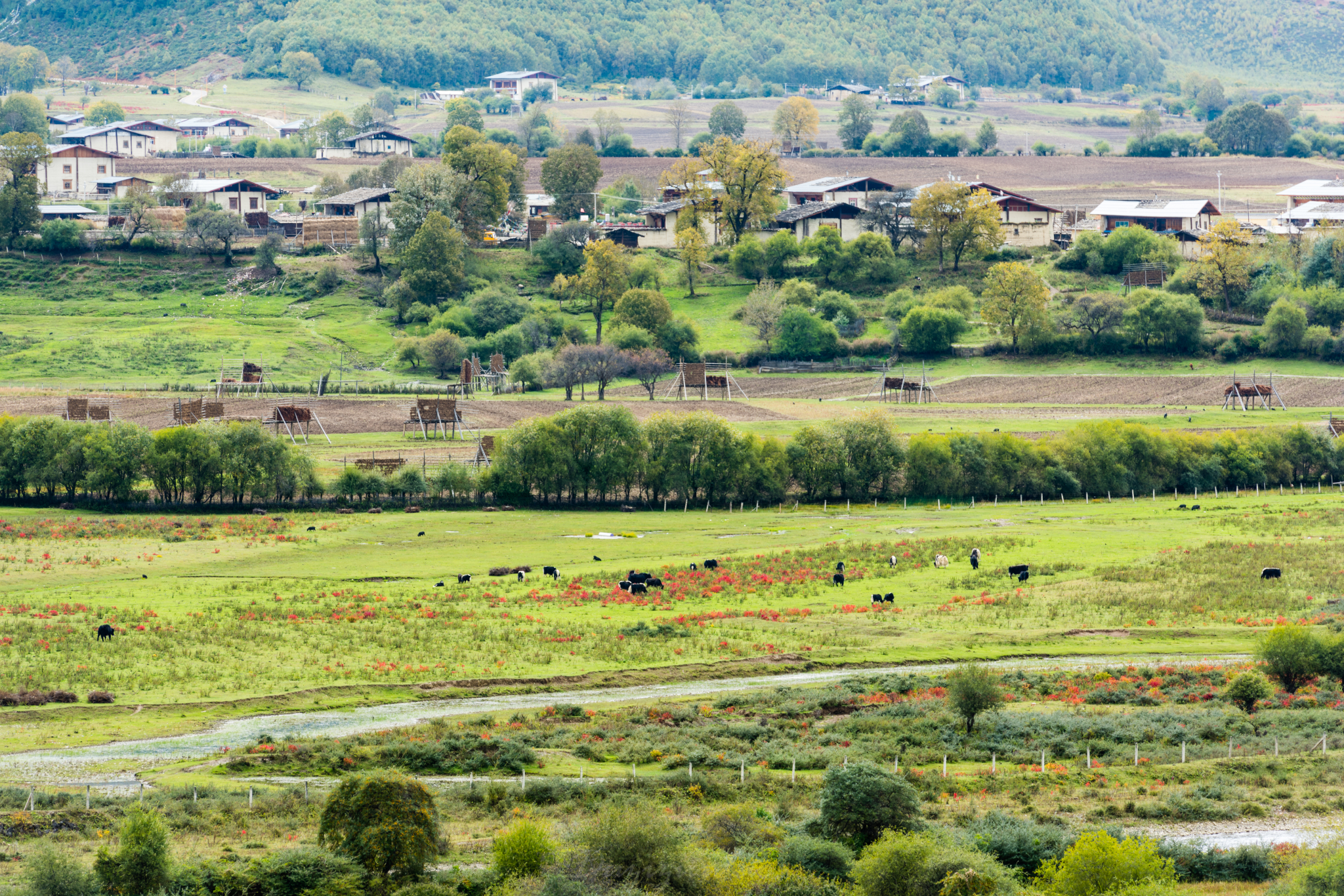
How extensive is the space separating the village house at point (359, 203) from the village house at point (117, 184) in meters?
26.4

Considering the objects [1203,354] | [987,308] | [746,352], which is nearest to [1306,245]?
[1203,354]

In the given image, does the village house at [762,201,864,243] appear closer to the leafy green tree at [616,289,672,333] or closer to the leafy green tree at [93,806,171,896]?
the leafy green tree at [616,289,672,333]

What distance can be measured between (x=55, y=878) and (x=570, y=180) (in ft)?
487

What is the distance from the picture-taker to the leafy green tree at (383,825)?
1313 inches

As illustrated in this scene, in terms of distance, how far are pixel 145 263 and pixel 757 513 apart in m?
91.0

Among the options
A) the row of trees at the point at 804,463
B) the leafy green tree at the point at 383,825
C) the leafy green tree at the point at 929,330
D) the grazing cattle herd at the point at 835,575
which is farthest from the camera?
the leafy green tree at the point at 929,330

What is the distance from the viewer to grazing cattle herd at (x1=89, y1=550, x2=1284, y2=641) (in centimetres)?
6525

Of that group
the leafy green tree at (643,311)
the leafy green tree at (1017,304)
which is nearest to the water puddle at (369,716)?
the leafy green tree at (1017,304)

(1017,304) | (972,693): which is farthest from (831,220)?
(972,693)

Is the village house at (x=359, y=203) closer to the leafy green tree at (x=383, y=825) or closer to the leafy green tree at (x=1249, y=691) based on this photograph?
the leafy green tree at (x=1249, y=691)

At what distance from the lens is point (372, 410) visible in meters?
111

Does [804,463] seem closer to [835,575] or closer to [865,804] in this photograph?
[835,575]

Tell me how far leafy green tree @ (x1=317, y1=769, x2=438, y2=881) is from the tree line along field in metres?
14.3

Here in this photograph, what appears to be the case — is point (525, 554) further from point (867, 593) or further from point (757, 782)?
point (757, 782)
